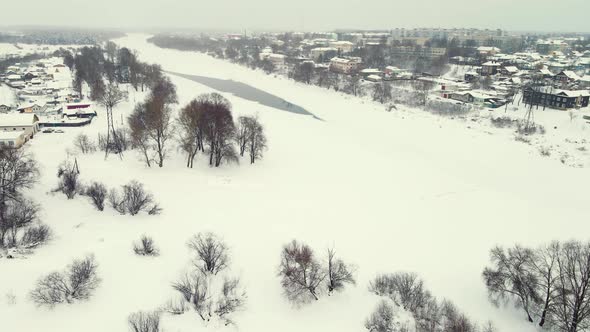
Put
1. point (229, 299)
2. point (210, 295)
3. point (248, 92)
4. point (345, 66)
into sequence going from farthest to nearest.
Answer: point (345, 66) → point (248, 92) → point (210, 295) → point (229, 299)

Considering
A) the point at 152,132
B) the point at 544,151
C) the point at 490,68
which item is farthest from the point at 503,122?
the point at 152,132

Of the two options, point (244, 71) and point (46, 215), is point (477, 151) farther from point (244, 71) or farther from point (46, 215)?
point (244, 71)

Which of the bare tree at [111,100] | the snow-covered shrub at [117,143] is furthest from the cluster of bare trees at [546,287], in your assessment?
the bare tree at [111,100]

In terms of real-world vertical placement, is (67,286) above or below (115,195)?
A: below

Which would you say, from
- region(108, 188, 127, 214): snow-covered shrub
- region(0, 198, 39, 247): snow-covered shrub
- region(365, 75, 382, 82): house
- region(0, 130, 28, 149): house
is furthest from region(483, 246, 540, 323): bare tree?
region(365, 75, 382, 82): house

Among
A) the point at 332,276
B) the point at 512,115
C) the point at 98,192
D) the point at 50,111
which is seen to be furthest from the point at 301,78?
→ the point at 332,276

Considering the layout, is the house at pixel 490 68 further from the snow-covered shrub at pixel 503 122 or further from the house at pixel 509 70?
the snow-covered shrub at pixel 503 122

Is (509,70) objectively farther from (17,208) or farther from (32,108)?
(17,208)

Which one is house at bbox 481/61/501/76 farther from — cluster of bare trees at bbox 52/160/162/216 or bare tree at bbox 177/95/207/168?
cluster of bare trees at bbox 52/160/162/216
